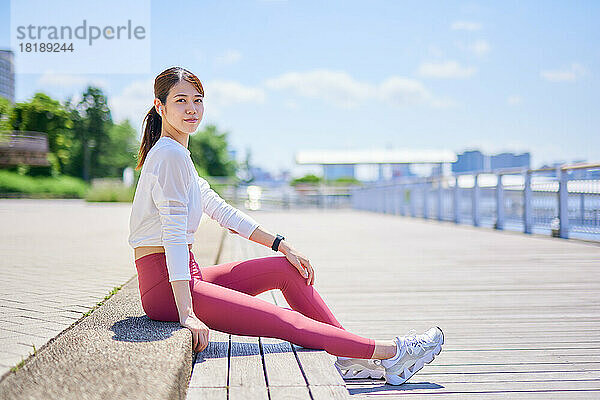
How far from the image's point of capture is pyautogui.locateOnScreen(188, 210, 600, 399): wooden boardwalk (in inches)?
81.1

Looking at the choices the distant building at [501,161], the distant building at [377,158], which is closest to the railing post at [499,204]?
the distant building at [501,161]

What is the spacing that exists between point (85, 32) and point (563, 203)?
9.90 meters

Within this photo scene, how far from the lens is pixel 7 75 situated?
50.3 metres

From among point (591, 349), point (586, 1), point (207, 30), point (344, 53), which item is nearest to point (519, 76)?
point (344, 53)

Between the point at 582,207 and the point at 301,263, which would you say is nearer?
the point at 301,263

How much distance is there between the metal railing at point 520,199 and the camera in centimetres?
796

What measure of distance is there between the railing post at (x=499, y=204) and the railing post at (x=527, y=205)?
28.9 inches

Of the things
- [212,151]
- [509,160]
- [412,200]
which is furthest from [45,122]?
[509,160]

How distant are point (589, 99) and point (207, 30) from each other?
136 ft

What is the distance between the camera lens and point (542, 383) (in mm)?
2182

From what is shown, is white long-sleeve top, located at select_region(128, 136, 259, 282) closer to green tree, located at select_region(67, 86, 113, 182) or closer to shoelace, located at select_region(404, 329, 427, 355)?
shoelace, located at select_region(404, 329, 427, 355)

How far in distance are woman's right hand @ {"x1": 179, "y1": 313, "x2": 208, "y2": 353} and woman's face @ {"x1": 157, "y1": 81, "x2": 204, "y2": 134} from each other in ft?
2.34

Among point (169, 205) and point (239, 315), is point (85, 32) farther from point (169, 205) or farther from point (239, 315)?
point (239, 315)

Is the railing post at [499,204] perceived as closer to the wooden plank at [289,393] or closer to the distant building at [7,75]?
the wooden plank at [289,393]
